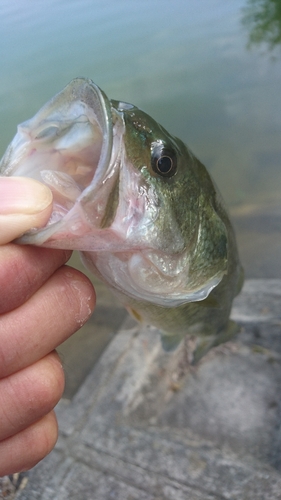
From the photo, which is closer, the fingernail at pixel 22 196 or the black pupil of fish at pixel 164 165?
the fingernail at pixel 22 196

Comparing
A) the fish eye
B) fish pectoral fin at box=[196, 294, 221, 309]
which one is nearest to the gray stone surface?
fish pectoral fin at box=[196, 294, 221, 309]

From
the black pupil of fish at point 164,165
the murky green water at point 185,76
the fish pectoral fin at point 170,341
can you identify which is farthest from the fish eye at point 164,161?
the murky green water at point 185,76

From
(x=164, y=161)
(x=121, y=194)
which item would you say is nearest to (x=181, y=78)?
(x=164, y=161)

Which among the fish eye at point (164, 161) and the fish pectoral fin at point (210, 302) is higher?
the fish eye at point (164, 161)

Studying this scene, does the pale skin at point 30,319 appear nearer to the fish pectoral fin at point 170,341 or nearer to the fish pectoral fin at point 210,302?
the fish pectoral fin at point 210,302

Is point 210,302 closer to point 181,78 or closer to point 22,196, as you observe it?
point 22,196

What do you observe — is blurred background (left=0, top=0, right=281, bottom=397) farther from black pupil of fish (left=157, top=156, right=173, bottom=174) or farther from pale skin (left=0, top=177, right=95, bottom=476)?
black pupil of fish (left=157, top=156, right=173, bottom=174)

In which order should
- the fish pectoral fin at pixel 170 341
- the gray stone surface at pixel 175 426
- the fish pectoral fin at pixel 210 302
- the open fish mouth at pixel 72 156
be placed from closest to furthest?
the open fish mouth at pixel 72 156 < the fish pectoral fin at pixel 210 302 < the fish pectoral fin at pixel 170 341 < the gray stone surface at pixel 175 426
